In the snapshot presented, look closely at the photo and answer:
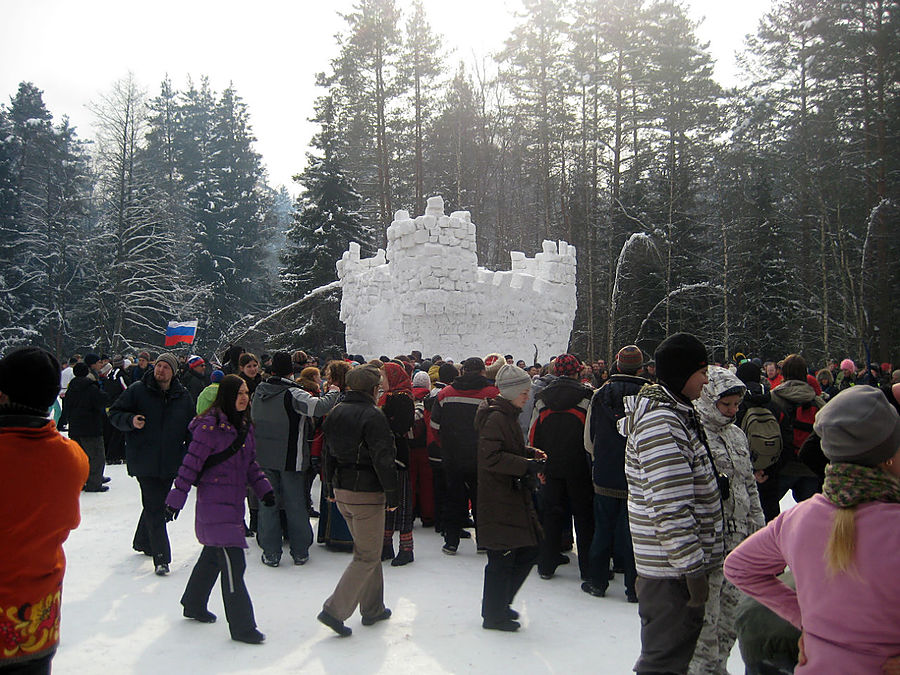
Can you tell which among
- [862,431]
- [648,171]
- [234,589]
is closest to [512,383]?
[234,589]

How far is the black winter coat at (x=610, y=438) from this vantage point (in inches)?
200

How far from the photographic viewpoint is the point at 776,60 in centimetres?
2280

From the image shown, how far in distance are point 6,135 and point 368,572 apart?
111 feet

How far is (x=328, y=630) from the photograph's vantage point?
179 inches

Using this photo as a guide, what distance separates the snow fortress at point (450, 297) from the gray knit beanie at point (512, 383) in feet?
28.3

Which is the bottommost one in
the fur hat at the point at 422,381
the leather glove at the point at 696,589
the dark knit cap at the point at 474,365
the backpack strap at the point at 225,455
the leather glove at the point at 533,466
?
the leather glove at the point at 696,589

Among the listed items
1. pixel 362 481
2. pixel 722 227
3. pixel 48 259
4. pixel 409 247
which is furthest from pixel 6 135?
pixel 362 481

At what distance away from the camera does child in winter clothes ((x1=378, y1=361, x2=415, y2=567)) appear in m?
5.94

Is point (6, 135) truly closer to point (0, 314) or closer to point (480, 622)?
point (0, 314)

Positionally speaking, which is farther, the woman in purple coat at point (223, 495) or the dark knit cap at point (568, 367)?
the dark knit cap at point (568, 367)

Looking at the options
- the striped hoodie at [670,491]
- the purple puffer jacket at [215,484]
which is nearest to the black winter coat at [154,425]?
the purple puffer jacket at [215,484]

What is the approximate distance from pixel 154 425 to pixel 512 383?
323cm

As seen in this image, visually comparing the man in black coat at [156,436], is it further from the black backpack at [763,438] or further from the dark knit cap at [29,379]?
the black backpack at [763,438]

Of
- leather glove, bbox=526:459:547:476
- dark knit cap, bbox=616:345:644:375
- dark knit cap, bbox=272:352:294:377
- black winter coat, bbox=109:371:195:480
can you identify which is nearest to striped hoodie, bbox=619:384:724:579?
leather glove, bbox=526:459:547:476
